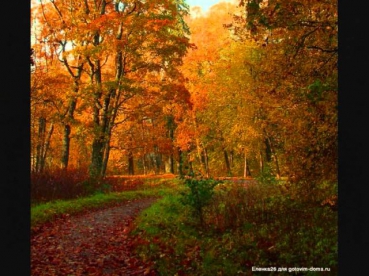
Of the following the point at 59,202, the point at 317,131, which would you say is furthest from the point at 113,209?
the point at 317,131

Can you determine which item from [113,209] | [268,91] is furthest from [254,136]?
[268,91]

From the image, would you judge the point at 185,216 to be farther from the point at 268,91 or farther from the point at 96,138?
the point at 96,138

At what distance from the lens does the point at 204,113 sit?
31.2 meters

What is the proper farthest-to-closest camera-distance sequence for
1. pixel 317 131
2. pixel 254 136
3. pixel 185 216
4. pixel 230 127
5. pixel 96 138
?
pixel 230 127
pixel 254 136
pixel 96 138
pixel 185 216
pixel 317 131

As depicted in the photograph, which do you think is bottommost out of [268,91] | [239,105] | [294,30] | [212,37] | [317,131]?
[317,131]

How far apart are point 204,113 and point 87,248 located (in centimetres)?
2335

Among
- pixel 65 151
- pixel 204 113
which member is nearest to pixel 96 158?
pixel 65 151

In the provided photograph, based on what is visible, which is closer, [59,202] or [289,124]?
[289,124]

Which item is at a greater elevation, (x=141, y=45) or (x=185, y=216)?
(x=141, y=45)

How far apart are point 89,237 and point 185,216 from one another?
294 cm
